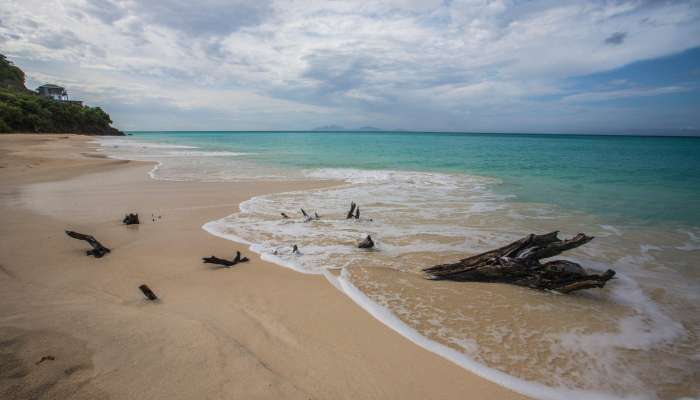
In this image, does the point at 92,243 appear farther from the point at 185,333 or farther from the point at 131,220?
the point at 185,333

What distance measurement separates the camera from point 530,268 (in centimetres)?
546

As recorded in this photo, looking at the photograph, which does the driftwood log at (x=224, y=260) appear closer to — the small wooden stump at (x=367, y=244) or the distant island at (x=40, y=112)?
the small wooden stump at (x=367, y=244)

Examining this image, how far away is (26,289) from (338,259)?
476 cm

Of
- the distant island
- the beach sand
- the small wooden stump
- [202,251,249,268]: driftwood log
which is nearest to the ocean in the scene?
the small wooden stump

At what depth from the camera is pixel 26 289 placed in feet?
14.5

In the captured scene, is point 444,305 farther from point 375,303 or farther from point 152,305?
point 152,305

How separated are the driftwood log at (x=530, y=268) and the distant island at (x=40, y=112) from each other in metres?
56.9

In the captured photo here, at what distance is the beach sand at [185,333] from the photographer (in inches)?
112

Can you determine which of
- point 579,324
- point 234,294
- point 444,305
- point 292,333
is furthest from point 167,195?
point 579,324

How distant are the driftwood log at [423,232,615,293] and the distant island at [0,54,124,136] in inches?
2240

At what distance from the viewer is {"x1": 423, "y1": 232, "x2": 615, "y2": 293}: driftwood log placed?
526 centimetres

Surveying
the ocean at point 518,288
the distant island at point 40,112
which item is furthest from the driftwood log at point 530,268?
the distant island at point 40,112

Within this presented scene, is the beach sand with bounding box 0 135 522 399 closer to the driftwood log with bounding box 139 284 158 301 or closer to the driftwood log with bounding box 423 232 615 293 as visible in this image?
the driftwood log with bounding box 139 284 158 301

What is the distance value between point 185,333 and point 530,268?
5.30 meters
